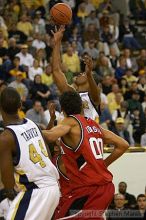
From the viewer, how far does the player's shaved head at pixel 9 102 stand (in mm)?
7676

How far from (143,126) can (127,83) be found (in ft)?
10.7

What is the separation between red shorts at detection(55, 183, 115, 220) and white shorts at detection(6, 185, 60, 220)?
77cm

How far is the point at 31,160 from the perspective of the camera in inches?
296

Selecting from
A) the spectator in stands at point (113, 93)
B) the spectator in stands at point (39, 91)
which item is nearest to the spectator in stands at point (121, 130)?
the spectator in stands at point (39, 91)

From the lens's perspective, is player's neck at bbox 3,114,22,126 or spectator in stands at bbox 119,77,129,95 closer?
player's neck at bbox 3,114,22,126

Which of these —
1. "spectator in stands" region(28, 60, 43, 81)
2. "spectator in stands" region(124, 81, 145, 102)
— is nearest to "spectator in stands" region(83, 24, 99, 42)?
"spectator in stands" region(124, 81, 145, 102)

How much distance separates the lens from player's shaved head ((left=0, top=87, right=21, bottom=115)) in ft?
25.2

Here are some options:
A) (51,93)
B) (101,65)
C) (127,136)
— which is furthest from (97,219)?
(101,65)

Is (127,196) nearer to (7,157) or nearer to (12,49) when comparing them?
(7,157)

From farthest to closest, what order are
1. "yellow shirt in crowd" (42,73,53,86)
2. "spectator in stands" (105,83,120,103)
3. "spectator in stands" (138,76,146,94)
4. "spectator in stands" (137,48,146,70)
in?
"spectator in stands" (137,48,146,70), "spectator in stands" (138,76,146,94), "spectator in stands" (105,83,120,103), "yellow shirt in crowd" (42,73,53,86)

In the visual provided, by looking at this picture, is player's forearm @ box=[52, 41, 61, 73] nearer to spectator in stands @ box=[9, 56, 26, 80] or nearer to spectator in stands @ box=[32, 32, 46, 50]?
spectator in stands @ box=[9, 56, 26, 80]

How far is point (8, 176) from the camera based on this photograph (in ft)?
24.4

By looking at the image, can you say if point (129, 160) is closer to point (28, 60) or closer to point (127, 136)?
point (127, 136)

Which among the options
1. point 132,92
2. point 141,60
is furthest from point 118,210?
point 141,60
